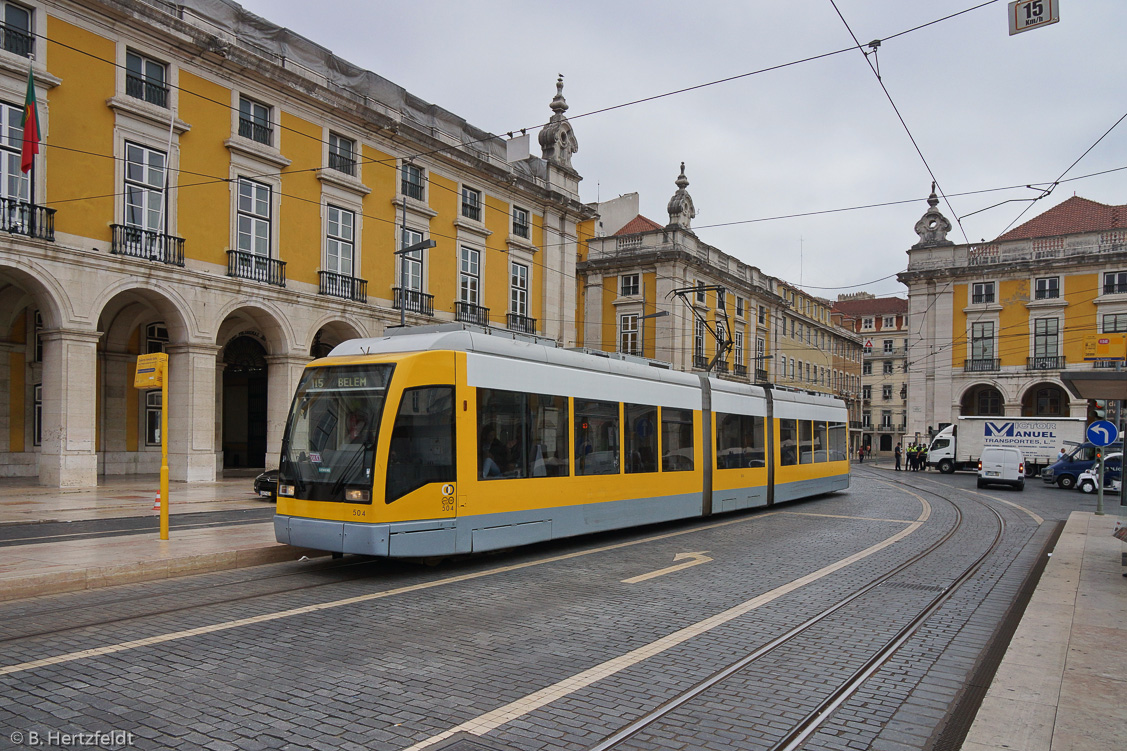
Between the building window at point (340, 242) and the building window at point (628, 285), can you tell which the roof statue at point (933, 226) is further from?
the building window at point (340, 242)

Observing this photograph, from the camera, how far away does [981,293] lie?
53.9 m

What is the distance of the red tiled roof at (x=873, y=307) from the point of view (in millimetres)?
103994

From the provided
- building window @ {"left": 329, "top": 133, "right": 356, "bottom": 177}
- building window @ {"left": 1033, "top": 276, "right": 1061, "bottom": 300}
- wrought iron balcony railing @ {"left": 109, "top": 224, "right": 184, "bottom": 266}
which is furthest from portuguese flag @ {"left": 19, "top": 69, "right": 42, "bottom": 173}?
building window @ {"left": 1033, "top": 276, "right": 1061, "bottom": 300}

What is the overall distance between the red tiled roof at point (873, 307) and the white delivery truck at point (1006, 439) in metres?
61.6

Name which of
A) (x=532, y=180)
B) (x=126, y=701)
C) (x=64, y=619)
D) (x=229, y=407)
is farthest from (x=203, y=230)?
(x=126, y=701)

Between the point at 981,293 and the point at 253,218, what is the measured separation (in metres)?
48.0

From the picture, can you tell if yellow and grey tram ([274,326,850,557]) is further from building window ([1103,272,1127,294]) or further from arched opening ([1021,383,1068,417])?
building window ([1103,272,1127,294])

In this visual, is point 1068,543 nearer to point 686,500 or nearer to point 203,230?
point 686,500

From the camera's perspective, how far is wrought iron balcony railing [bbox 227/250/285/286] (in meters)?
24.8

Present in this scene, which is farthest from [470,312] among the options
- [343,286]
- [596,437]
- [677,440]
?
[596,437]

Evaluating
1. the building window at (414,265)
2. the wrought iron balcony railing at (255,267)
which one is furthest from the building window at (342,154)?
the wrought iron balcony railing at (255,267)

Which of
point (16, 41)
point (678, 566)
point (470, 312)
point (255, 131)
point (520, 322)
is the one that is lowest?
point (678, 566)

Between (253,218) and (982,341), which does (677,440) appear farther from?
(982,341)

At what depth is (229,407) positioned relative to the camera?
110 ft
